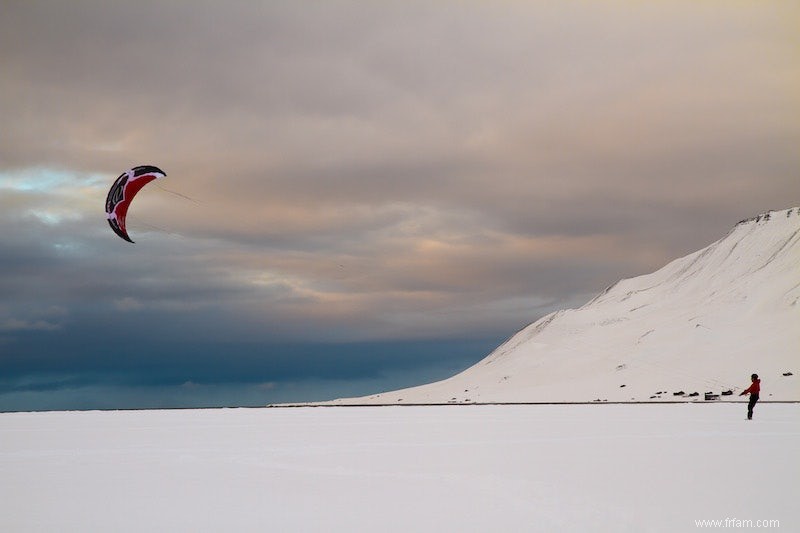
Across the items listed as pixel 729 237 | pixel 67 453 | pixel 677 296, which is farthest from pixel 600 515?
pixel 729 237

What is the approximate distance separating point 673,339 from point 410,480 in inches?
3883

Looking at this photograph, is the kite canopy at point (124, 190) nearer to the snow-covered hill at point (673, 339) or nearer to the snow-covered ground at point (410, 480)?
the snow-covered ground at point (410, 480)

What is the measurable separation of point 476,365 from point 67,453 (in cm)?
11813

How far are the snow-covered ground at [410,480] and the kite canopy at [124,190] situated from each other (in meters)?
11.6

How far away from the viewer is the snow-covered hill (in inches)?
3447

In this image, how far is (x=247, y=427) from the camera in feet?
114

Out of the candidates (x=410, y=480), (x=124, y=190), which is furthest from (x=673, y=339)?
(x=410, y=480)

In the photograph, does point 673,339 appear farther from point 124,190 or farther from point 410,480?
point 410,480

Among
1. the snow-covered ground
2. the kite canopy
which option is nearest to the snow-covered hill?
the snow-covered ground

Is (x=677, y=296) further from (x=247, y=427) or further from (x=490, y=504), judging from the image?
(x=490, y=504)

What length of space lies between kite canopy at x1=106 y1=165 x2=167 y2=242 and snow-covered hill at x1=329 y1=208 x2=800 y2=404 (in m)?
49.4

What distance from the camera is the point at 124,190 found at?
123 feet

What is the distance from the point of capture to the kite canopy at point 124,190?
122 feet

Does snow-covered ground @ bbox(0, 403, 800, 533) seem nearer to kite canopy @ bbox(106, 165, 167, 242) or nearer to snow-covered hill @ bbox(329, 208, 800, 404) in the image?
kite canopy @ bbox(106, 165, 167, 242)
